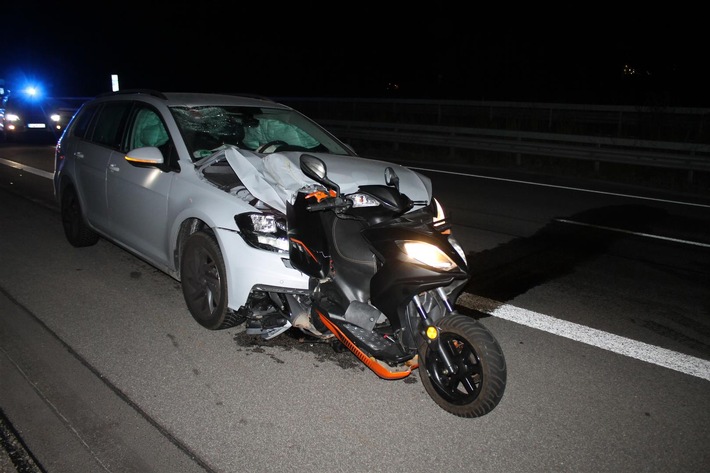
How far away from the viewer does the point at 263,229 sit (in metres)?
4.45

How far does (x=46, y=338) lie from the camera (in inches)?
189

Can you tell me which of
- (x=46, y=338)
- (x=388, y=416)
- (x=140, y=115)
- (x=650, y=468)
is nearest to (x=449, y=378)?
(x=388, y=416)

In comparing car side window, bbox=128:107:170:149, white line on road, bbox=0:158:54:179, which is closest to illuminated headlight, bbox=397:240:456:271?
car side window, bbox=128:107:170:149

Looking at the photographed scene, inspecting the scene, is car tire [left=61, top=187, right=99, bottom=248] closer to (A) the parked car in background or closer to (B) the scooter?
(B) the scooter

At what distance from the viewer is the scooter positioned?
11.5ft

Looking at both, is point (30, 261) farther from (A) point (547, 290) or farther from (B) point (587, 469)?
(B) point (587, 469)

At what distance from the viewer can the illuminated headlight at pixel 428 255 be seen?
349 cm

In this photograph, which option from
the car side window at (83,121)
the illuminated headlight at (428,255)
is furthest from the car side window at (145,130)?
the illuminated headlight at (428,255)

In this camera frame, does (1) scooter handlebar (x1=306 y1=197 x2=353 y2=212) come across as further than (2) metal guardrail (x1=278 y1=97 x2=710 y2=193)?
No

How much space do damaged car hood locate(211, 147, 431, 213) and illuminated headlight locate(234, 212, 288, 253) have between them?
102mm

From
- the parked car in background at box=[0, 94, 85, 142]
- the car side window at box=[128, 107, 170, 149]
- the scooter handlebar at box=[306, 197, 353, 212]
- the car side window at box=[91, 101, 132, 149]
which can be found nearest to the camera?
the scooter handlebar at box=[306, 197, 353, 212]

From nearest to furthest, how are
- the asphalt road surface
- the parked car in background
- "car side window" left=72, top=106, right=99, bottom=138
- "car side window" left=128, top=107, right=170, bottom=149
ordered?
1. the asphalt road surface
2. "car side window" left=128, top=107, right=170, bottom=149
3. "car side window" left=72, top=106, right=99, bottom=138
4. the parked car in background

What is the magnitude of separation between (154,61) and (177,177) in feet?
213

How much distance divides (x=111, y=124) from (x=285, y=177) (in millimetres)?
2994
